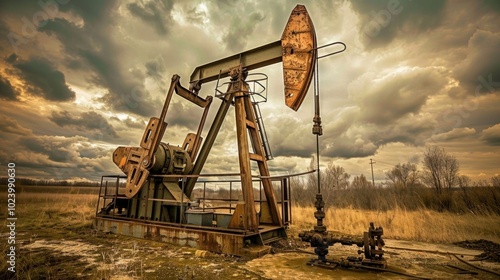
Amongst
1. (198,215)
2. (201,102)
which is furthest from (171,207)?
(201,102)

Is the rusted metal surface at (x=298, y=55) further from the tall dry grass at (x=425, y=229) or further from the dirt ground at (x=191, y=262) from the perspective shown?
the tall dry grass at (x=425, y=229)

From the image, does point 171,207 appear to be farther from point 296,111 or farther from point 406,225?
point 406,225

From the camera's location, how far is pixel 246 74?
19.5 ft

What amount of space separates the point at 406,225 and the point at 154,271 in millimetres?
7661

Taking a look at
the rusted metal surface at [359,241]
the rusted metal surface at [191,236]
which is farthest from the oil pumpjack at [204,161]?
the rusted metal surface at [359,241]

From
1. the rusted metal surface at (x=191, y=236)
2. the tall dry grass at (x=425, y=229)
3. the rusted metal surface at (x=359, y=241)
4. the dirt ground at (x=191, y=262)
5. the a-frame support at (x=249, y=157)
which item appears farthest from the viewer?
the tall dry grass at (x=425, y=229)

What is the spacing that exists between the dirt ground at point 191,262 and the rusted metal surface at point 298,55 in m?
2.73

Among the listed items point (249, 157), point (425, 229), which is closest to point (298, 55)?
point (249, 157)

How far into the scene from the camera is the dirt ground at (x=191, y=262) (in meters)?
3.44

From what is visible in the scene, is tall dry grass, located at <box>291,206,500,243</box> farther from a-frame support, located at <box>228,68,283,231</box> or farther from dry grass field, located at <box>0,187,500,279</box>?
a-frame support, located at <box>228,68,283,231</box>

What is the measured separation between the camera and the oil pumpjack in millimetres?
4633

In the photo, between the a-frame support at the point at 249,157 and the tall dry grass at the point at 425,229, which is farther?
the tall dry grass at the point at 425,229

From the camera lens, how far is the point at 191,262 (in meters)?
4.10

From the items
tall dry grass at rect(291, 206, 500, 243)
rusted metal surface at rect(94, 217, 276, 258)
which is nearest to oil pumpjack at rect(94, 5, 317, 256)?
rusted metal surface at rect(94, 217, 276, 258)
